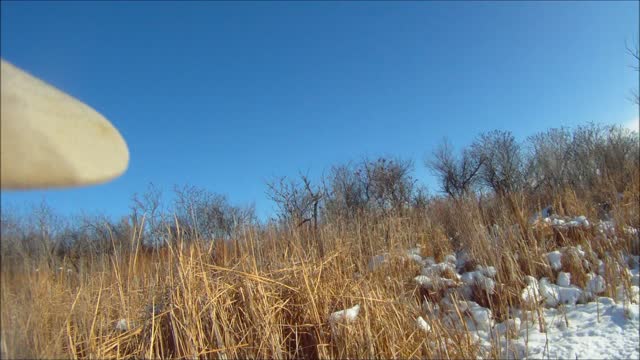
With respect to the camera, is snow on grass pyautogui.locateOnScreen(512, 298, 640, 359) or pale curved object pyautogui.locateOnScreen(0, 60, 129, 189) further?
snow on grass pyautogui.locateOnScreen(512, 298, 640, 359)

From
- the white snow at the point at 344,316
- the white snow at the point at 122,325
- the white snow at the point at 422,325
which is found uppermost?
the white snow at the point at 122,325

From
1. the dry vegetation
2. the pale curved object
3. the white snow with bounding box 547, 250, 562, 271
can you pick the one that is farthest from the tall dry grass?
the white snow with bounding box 547, 250, 562, 271

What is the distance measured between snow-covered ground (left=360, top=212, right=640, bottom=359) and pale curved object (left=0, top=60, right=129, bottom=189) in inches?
107

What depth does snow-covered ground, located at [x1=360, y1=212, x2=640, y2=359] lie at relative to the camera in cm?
338

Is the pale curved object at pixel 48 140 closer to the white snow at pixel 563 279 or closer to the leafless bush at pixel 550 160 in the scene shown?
the white snow at pixel 563 279

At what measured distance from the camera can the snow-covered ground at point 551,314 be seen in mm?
3379

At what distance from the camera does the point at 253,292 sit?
9.30 ft

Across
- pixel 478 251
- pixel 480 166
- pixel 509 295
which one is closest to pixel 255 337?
pixel 509 295

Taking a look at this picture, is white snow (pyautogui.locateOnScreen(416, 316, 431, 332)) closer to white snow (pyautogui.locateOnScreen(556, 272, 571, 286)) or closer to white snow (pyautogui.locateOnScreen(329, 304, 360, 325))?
white snow (pyautogui.locateOnScreen(329, 304, 360, 325))

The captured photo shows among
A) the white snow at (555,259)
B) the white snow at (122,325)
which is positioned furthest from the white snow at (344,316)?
the white snow at (555,259)

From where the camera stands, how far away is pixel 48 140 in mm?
739

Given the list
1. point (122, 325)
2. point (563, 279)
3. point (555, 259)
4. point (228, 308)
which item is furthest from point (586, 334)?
point (122, 325)

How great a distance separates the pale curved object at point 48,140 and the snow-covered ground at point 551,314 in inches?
107

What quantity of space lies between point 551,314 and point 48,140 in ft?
16.2
